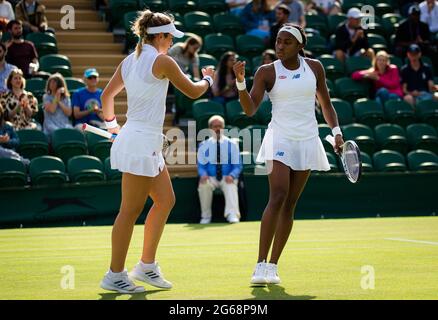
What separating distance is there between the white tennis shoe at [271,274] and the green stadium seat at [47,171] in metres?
7.07

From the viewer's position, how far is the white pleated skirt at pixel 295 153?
7.96 metres

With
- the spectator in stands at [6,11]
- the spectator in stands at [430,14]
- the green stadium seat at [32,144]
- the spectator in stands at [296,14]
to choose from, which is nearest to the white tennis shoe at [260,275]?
the green stadium seat at [32,144]

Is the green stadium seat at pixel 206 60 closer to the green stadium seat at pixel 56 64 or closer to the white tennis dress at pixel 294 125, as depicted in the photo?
the green stadium seat at pixel 56 64

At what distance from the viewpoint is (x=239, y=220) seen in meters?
15.0

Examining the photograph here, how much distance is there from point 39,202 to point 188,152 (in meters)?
2.99

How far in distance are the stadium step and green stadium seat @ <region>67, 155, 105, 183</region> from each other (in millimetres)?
4794

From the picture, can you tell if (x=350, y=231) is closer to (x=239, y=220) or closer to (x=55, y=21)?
(x=239, y=220)

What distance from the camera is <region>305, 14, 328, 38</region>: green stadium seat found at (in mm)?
19656

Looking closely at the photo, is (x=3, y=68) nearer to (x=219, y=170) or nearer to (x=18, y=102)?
(x=18, y=102)

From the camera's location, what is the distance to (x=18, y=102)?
47.7ft

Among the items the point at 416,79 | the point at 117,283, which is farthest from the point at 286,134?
the point at 416,79

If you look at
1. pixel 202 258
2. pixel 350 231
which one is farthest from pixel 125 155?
pixel 350 231

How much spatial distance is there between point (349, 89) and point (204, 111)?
3.07 meters

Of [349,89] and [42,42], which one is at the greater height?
[42,42]
